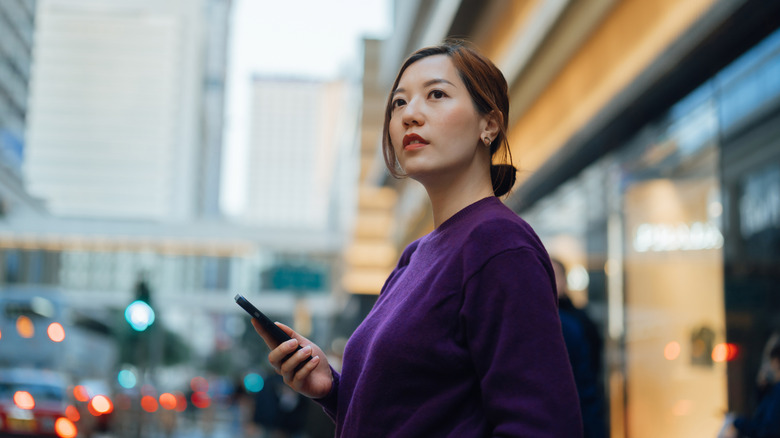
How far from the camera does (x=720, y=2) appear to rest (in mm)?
5562

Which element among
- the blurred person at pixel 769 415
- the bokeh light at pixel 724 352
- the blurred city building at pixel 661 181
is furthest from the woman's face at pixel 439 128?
the bokeh light at pixel 724 352

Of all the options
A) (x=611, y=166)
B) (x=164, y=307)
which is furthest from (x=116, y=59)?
(x=611, y=166)

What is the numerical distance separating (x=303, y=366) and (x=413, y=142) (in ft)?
1.65

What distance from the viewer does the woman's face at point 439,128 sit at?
1.82m

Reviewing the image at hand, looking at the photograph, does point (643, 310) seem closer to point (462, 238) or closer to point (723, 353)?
point (723, 353)

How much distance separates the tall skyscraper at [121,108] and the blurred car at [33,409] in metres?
107

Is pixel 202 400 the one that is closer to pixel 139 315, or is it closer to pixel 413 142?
pixel 139 315

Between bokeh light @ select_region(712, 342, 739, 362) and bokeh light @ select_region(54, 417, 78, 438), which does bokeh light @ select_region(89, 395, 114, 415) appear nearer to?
bokeh light @ select_region(54, 417, 78, 438)

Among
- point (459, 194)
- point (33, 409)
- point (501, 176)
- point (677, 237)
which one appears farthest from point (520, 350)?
point (33, 409)

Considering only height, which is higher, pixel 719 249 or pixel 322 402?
pixel 719 249

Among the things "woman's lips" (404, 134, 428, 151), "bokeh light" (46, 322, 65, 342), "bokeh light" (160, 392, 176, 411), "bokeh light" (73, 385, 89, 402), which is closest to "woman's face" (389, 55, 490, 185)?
"woman's lips" (404, 134, 428, 151)

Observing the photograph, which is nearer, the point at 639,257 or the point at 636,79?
the point at 636,79

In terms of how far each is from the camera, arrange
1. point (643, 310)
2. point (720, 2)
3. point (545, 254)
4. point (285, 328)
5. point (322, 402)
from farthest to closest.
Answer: point (643, 310) < point (720, 2) < point (322, 402) < point (285, 328) < point (545, 254)

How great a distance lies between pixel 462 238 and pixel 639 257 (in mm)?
7141
